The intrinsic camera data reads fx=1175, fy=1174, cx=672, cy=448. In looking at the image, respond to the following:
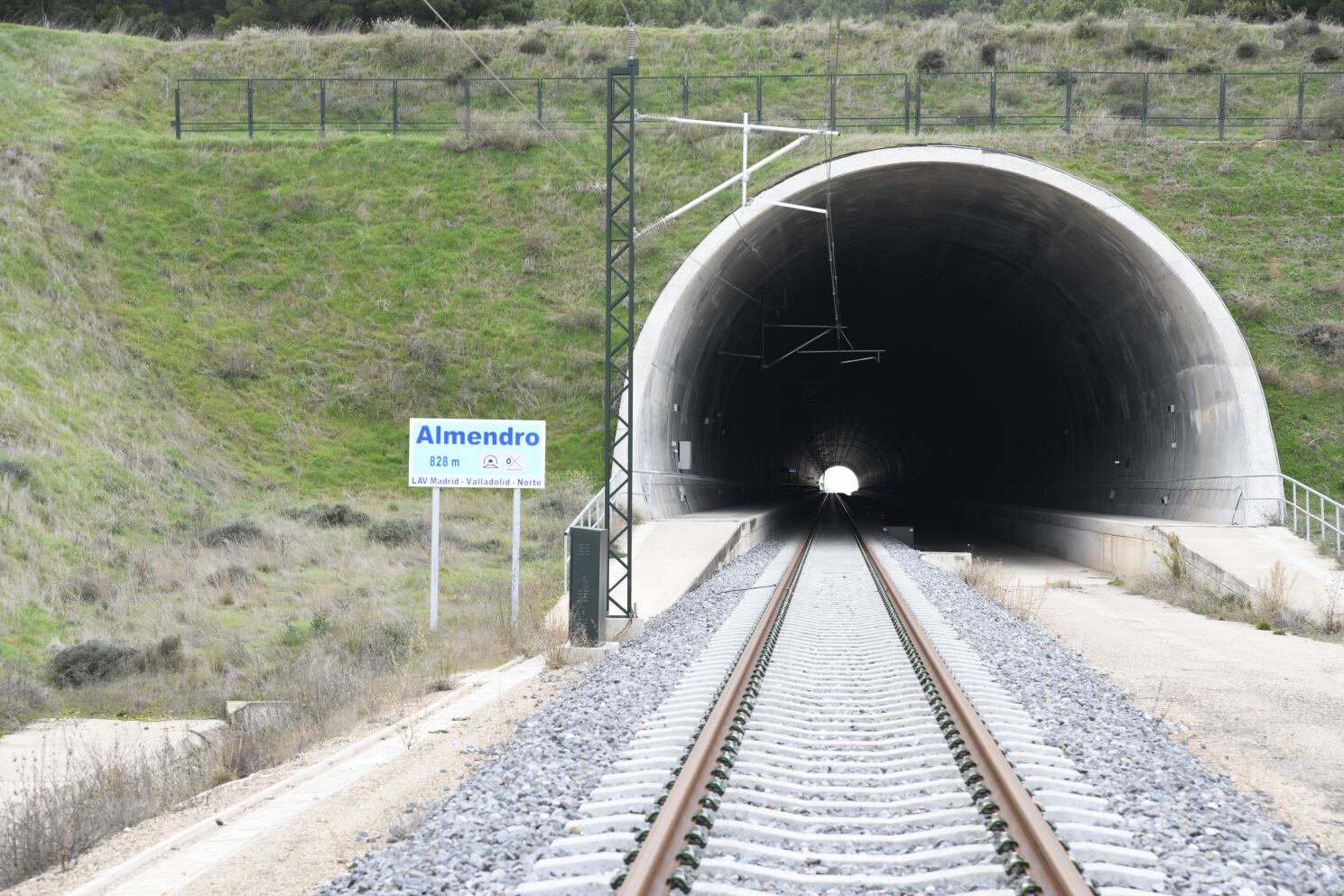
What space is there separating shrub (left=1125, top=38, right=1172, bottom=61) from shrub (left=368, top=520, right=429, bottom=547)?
26.5 meters

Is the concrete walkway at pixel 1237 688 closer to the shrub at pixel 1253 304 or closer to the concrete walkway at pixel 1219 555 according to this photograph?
the concrete walkway at pixel 1219 555

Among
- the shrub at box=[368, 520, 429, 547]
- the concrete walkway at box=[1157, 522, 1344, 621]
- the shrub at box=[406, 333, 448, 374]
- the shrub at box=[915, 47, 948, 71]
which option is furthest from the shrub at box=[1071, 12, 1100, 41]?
the shrub at box=[368, 520, 429, 547]

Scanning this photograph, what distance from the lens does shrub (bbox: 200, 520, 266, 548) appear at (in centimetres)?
1881

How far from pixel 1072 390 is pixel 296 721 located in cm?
2493

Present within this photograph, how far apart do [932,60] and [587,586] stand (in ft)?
91.8

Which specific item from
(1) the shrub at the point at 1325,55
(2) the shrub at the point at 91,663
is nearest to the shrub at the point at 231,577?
(2) the shrub at the point at 91,663


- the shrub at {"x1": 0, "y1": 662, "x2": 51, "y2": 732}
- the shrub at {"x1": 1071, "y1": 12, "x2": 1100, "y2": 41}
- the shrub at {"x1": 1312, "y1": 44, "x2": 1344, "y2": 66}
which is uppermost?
the shrub at {"x1": 1071, "y1": 12, "x2": 1100, "y2": 41}

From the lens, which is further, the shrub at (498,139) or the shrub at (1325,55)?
the shrub at (1325,55)

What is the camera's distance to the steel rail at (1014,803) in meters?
4.44

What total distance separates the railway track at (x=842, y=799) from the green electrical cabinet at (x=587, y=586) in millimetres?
2172

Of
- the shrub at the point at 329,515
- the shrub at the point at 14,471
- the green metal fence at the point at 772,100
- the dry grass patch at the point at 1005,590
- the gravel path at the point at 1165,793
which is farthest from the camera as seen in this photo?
the green metal fence at the point at 772,100

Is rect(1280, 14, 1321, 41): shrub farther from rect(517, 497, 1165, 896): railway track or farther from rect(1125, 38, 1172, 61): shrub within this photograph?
rect(517, 497, 1165, 896): railway track

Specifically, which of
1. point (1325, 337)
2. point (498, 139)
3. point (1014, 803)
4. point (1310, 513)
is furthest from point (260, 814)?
point (498, 139)

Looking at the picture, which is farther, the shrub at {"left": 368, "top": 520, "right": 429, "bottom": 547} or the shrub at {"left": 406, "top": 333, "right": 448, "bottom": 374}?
the shrub at {"left": 406, "top": 333, "right": 448, "bottom": 374}
